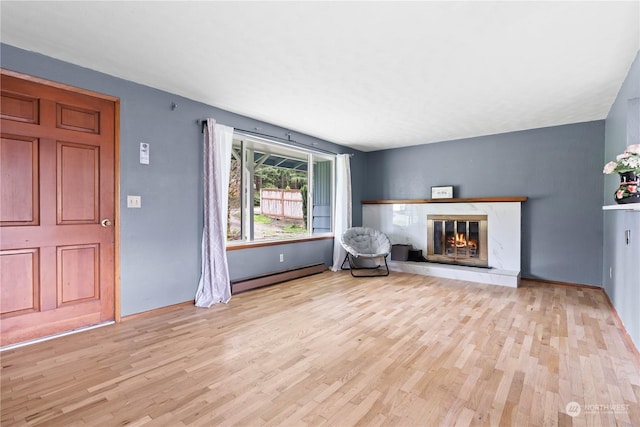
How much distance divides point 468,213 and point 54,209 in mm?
5239

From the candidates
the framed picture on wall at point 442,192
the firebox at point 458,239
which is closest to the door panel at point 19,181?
the firebox at point 458,239

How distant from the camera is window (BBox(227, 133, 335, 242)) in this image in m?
4.22

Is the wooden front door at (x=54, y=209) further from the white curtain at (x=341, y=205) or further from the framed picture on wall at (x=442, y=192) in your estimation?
the framed picture on wall at (x=442, y=192)

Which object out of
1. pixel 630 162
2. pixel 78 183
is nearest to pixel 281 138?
pixel 78 183

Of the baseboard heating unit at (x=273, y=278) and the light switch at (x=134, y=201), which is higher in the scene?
the light switch at (x=134, y=201)

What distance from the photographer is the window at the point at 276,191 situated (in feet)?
13.8

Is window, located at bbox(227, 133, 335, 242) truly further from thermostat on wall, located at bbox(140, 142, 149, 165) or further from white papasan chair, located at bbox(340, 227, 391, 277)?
thermostat on wall, located at bbox(140, 142, 149, 165)

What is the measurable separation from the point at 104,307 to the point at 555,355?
12.3 feet

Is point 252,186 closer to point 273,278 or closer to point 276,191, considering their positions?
point 276,191

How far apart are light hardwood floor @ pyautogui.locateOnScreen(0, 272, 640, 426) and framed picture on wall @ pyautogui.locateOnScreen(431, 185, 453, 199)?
7.79 ft

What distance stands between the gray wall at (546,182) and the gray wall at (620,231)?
0.72 ft

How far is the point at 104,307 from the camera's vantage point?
2.83 m

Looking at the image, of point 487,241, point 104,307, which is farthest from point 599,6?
point 104,307

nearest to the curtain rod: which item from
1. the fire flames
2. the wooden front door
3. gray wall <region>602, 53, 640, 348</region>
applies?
the wooden front door
